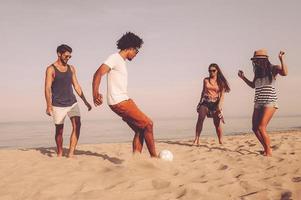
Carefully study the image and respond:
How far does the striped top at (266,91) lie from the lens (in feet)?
21.1

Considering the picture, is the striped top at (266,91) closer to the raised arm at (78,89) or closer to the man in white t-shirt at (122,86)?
the man in white t-shirt at (122,86)

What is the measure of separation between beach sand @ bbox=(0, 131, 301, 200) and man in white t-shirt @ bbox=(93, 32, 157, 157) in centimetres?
55

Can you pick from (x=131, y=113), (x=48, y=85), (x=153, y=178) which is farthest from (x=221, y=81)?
(x=153, y=178)

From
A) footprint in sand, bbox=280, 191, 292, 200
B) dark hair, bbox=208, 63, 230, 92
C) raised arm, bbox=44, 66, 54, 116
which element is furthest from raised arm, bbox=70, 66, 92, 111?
footprint in sand, bbox=280, 191, 292, 200

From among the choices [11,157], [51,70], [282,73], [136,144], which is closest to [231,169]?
[136,144]

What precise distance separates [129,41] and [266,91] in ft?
9.40

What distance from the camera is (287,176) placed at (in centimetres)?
448

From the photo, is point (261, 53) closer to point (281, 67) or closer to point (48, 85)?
point (281, 67)

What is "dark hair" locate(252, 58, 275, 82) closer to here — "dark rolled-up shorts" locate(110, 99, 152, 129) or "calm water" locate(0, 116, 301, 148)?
"dark rolled-up shorts" locate(110, 99, 152, 129)

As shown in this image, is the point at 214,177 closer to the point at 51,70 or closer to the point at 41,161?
the point at 41,161

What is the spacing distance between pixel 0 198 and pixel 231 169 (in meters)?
3.32

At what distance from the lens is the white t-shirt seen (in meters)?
5.29

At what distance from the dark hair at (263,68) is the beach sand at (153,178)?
155 cm

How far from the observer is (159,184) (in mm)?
4277
